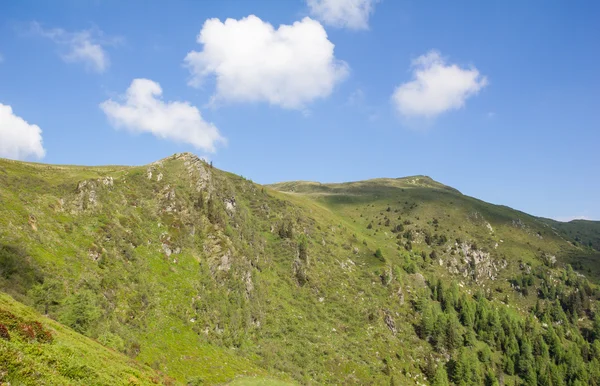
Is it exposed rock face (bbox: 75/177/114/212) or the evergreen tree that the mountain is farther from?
the evergreen tree

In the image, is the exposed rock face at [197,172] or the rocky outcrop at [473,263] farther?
the rocky outcrop at [473,263]

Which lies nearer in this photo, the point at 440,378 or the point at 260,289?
the point at 260,289

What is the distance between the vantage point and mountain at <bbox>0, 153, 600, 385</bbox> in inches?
1905

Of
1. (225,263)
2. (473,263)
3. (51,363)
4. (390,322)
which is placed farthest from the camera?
(473,263)

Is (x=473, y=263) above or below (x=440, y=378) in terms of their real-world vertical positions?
above

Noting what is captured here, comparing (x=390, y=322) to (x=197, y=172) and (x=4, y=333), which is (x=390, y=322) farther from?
(x=4, y=333)

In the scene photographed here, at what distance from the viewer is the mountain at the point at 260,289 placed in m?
48.4

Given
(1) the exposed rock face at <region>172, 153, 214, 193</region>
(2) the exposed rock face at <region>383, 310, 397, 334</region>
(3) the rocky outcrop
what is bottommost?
(2) the exposed rock face at <region>383, 310, 397, 334</region>

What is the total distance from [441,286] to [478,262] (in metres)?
54.0

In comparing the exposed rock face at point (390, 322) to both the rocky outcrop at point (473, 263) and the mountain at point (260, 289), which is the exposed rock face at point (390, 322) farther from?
the rocky outcrop at point (473, 263)

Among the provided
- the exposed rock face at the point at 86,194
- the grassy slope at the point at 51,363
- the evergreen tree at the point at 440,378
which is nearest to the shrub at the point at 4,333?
the grassy slope at the point at 51,363

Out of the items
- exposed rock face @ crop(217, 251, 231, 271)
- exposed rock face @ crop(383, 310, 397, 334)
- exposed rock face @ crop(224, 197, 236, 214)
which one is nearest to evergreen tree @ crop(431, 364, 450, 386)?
exposed rock face @ crop(383, 310, 397, 334)

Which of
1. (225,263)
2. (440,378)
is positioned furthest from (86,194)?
(440,378)

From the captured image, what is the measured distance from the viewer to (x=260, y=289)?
295ft
